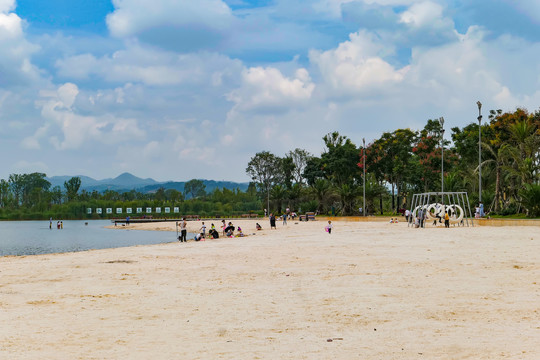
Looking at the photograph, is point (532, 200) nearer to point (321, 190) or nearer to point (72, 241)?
point (321, 190)

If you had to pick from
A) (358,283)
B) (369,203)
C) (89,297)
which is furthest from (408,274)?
(369,203)

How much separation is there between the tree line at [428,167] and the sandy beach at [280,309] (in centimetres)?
2805

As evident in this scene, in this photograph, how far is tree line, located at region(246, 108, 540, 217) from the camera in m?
45.5

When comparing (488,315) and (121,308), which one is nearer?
(488,315)

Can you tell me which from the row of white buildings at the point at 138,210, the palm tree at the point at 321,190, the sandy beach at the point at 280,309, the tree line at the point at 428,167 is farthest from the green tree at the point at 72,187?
the sandy beach at the point at 280,309

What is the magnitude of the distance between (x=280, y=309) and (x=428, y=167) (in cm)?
5762

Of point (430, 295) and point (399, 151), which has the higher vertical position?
point (399, 151)

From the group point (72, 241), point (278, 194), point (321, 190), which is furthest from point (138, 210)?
point (72, 241)

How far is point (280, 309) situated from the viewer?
996cm

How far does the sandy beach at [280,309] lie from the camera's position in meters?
7.29

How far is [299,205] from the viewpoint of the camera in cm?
8531

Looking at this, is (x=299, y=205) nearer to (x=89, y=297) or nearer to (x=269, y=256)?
(x=269, y=256)

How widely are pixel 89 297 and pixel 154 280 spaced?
2670 millimetres

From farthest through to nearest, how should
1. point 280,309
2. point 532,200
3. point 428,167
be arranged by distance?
point 428,167 → point 532,200 → point 280,309
